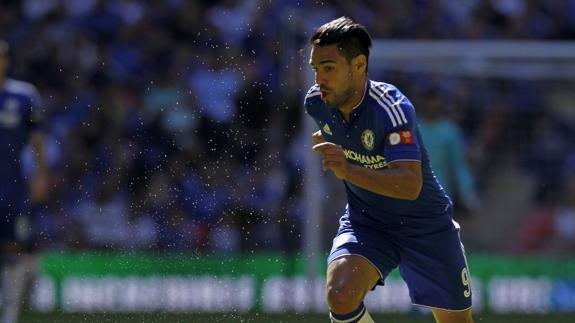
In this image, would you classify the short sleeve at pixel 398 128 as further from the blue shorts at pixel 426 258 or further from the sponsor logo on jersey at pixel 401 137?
the blue shorts at pixel 426 258

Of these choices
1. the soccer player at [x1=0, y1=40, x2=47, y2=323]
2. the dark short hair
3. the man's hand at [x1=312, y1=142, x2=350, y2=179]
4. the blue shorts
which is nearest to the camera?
the man's hand at [x1=312, y1=142, x2=350, y2=179]

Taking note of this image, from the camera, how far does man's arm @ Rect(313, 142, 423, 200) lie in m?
5.70

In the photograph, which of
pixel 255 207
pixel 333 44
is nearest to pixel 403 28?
pixel 255 207

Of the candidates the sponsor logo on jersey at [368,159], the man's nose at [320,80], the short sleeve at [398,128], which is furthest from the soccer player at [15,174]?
the short sleeve at [398,128]

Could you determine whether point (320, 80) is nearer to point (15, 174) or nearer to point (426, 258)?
point (426, 258)

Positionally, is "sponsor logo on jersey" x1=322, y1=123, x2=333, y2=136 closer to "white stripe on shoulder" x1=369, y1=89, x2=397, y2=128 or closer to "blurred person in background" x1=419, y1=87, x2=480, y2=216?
"white stripe on shoulder" x1=369, y1=89, x2=397, y2=128

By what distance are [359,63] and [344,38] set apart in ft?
0.54

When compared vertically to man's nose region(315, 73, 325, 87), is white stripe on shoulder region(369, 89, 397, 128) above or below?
below

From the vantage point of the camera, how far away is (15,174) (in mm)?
8961

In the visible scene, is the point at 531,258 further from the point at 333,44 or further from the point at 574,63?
the point at 333,44

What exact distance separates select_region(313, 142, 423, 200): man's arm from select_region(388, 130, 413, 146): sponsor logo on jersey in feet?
0.34

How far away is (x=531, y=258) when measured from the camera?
45.0 feet

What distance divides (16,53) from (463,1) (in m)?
6.04

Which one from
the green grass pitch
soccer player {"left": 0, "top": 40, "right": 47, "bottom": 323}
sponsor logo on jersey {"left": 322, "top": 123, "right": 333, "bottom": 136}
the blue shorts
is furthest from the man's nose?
the green grass pitch
